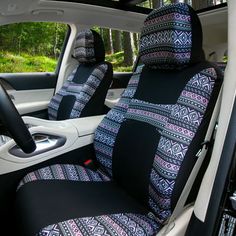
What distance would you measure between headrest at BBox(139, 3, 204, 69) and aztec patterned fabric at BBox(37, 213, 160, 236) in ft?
2.00

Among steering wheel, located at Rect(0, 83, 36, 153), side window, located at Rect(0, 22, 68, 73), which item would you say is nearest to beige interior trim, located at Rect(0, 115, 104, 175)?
steering wheel, located at Rect(0, 83, 36, 153)

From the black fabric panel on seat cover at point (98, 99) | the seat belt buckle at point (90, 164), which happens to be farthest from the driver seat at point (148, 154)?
the black fabric panel on seat cover at point (98, 99)

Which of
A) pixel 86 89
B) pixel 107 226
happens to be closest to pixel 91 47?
pixel 86 89

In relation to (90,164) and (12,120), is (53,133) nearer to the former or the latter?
(90,164)

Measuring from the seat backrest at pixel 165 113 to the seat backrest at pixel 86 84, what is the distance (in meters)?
0.65

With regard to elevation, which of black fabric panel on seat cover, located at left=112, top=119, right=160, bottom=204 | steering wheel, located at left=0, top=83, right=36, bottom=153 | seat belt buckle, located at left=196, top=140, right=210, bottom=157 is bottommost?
black fabric panel on seat cover, located at left=112, top=119, right=160, bottom=204

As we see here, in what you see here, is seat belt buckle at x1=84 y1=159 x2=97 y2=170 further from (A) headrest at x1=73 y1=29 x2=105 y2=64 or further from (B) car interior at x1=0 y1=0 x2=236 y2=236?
(A) headrest at x1=73 y1=29 x2=105 y2=64

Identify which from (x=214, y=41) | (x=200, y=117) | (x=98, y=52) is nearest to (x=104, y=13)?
(x=98, y=52)

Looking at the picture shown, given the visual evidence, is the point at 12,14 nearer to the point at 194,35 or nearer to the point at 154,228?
the point at 194,35

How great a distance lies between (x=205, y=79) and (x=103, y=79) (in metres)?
1.05

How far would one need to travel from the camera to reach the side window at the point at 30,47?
Result: 110 inches

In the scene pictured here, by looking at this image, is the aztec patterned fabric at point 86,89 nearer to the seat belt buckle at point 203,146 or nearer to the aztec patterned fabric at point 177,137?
the aztec patterned fabric at point 177,137

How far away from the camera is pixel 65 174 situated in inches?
56.4

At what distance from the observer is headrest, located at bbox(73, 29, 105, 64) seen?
2.14m
